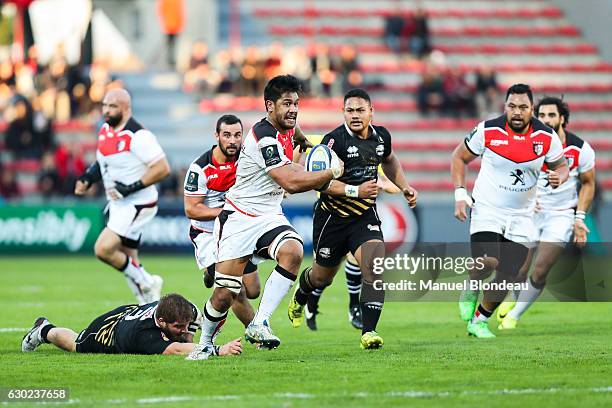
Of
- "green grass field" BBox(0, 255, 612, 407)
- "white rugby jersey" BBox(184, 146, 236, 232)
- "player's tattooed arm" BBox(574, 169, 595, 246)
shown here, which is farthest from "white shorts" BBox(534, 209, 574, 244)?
"white rugby jersey" BBox(184, 146, 236, 232)

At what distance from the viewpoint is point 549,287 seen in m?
15.0

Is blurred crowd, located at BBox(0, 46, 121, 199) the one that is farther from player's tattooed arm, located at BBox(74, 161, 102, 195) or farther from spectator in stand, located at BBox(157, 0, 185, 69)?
player's tattooed arm, located at BBox(74, 161, 102, 195)

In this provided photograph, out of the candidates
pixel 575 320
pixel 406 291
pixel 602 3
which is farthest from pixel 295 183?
pixel 602 3

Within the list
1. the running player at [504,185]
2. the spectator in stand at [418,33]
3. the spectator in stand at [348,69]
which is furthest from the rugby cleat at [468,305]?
the spectator in stand at [418,33]

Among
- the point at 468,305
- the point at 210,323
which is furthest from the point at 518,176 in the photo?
the point at 210,323

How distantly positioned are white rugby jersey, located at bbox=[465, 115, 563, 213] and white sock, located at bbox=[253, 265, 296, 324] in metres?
3.06

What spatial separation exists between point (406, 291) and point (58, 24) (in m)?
30.2

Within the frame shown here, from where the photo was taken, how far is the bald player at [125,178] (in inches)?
575

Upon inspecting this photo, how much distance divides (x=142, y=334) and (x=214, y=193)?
212cm

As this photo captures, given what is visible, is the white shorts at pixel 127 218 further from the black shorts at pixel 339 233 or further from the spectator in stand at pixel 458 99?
the spectator in stand at pixel 458 99

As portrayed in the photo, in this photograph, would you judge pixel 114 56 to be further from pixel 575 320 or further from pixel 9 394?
pixel 9 394

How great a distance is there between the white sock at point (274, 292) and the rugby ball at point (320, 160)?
101 cm

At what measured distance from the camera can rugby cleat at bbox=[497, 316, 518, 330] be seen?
13.3 m

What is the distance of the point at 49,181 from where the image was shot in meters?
28.9
